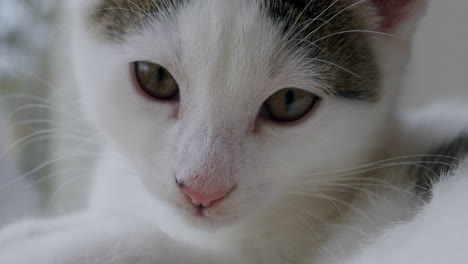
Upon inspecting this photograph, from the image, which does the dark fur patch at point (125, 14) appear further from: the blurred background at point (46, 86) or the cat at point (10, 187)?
the cat at point (10, 187)

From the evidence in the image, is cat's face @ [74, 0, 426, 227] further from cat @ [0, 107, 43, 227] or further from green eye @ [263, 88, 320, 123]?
cat @ [0, 107, 43, 227]

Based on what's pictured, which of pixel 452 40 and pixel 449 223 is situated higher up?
pixel 452 40

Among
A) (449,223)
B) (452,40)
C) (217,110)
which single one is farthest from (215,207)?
(452,40)

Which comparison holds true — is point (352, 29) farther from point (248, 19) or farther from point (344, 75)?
point (248, 19)

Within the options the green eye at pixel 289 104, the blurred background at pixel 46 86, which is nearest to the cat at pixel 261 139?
the green eye at pixel 289 104

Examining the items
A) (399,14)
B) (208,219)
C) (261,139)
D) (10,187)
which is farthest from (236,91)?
(10,187)

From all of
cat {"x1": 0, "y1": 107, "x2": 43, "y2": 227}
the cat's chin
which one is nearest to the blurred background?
cat {"x1": 0, "y1": 107, "x2": 43, "y2": 227}

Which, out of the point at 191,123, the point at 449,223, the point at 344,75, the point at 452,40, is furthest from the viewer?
the point at 452,40
